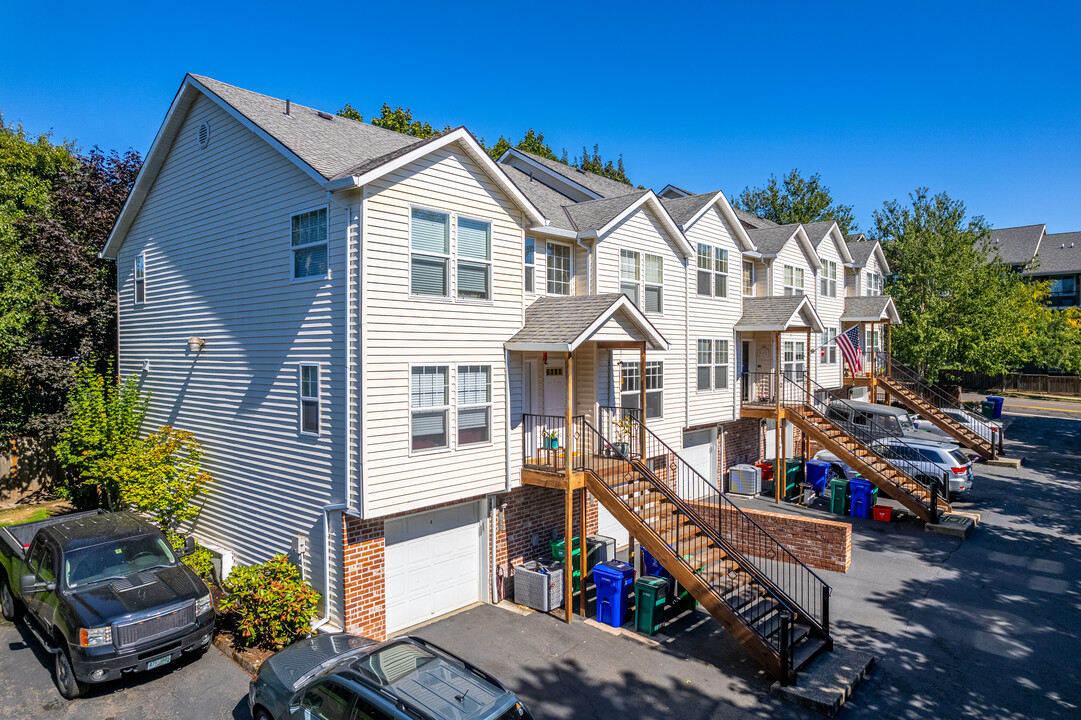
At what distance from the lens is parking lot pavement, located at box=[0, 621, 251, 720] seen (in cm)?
833

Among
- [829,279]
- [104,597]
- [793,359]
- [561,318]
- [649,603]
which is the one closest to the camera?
[104,597]

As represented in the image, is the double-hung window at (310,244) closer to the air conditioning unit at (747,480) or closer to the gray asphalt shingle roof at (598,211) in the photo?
the gray asphalt shingle roof at (598,211)

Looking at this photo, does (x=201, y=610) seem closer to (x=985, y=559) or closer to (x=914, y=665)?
(x=914, y=665)

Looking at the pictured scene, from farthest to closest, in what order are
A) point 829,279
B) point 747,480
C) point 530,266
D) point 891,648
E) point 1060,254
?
point 1060,254, point 829,279, point 747,480, point 530,266, point 891,648

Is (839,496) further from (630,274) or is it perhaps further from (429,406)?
(429,406)

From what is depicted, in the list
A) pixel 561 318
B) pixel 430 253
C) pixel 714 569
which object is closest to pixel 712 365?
pixel 561 318

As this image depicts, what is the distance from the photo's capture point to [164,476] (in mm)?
12922

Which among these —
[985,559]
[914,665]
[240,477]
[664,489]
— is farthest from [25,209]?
[985,559]

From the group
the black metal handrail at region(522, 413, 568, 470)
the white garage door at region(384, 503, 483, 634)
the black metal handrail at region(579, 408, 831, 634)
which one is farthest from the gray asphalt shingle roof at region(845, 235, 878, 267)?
the white garage door at region(384, 503, 483, 634)

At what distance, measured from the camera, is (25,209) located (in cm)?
2319

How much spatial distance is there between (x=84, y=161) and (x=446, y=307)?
15.8m

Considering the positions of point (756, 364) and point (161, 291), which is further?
point (756, 364)

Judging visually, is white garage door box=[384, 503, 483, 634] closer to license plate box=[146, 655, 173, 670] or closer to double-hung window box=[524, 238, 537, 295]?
Result: license plate box=[146, 655, 173, 670]

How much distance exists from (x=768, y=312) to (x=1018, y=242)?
5088 centimetres
